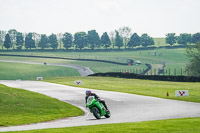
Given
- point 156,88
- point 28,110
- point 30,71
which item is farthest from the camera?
point 30,71

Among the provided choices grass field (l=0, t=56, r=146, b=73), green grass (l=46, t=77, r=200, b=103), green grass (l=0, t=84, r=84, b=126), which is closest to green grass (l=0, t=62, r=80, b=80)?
grass field (l=0, t=56, r=146, b=73)

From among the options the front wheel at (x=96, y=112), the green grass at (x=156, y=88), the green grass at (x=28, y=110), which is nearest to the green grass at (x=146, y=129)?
the front wheel at (x=96, y=112)

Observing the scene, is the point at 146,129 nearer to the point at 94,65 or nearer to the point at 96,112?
the point at 96,112

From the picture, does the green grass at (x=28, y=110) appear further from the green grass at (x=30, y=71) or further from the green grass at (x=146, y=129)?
the green grass at (x=30, y=71)

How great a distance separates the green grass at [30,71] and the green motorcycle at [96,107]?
109 m

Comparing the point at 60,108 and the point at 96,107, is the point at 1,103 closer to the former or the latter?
the point at 60,108

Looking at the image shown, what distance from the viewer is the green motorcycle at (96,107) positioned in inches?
982

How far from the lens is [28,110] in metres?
29.7

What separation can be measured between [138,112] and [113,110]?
2803 mm

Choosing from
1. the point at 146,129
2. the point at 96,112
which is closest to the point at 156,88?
the point at 96,112

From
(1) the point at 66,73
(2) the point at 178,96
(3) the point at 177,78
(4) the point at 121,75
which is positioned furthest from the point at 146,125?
(1) the point at 66,73

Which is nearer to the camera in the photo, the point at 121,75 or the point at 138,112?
the point at 138,112

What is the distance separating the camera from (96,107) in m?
25.3

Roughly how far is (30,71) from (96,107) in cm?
12629
